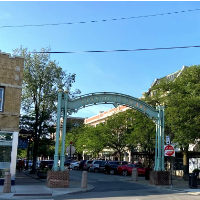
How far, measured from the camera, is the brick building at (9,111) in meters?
17.5

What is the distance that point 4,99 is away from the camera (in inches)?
701

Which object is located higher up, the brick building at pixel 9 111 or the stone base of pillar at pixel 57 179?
the brick building at pixel 9 111

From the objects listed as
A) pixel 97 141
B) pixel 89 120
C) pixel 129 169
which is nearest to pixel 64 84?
pixel 129 169

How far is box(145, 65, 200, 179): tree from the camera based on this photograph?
2236 centimetres

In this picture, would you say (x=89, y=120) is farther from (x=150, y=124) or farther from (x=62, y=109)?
(x=62, y=109)

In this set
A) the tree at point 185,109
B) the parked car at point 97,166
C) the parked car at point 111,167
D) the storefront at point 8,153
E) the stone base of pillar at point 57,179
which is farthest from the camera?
the parked car at point 97,166

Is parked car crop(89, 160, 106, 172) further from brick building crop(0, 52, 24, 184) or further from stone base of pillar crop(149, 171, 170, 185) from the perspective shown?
brick building crop(0, 52, 24, 184)

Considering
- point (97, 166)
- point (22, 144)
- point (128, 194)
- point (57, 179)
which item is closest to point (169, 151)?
point (128, 194)

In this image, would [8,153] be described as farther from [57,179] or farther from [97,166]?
[97,166]

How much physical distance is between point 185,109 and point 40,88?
1374cm

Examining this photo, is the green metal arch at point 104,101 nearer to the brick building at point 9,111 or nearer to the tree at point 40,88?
the brick building at point 9,111

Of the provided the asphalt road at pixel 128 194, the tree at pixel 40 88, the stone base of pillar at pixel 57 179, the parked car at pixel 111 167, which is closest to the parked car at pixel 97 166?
the parked car at pixel 111 167

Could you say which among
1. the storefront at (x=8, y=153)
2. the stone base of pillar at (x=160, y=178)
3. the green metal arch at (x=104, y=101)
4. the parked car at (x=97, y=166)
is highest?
the green metal arch at (x=104, y=101)

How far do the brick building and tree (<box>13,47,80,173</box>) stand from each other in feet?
30.1
